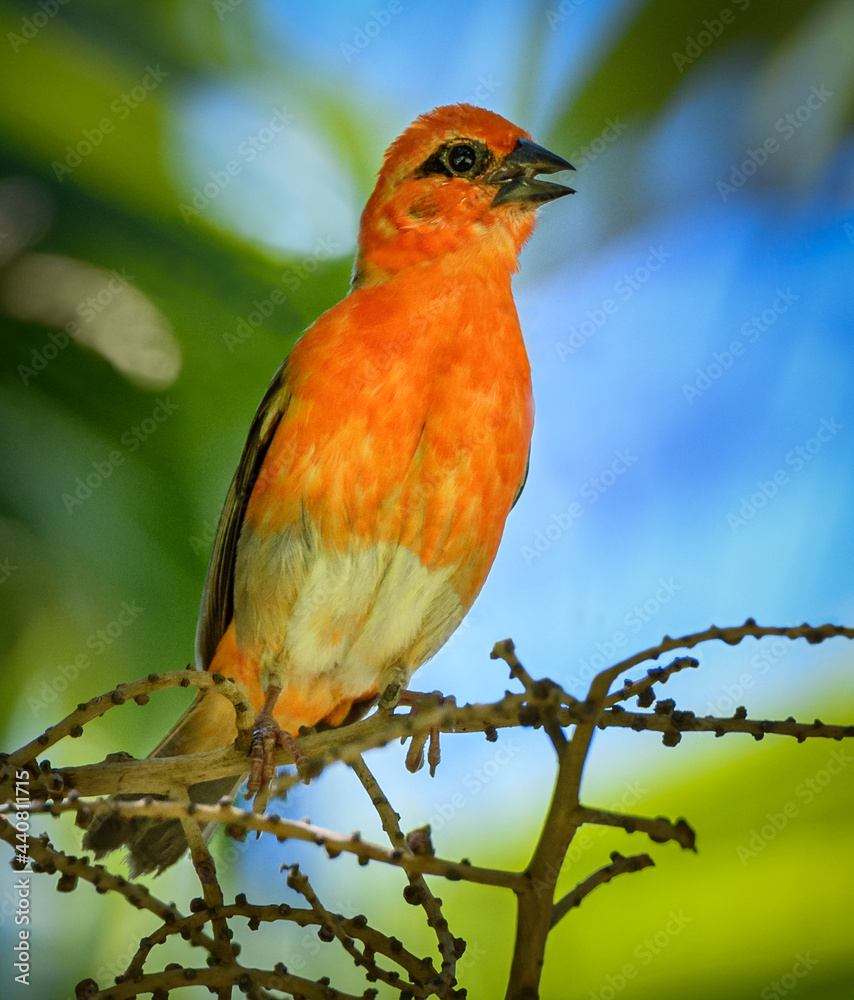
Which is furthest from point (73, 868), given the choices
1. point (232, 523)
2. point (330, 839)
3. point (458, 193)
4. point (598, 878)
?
point (458, 193)

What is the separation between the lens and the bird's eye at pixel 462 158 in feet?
10.0

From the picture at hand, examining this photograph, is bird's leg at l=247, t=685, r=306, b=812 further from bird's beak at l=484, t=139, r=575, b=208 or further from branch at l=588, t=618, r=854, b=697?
bird's beak at l=484, t=139, r=575, b=208

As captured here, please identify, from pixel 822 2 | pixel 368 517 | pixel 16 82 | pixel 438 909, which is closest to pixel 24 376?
pixel 16 82

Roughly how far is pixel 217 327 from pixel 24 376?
1.96 feet

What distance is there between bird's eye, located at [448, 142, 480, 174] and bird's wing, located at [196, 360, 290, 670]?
768 mm

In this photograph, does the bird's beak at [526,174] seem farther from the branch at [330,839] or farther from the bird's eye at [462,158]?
the branch at [330,839]

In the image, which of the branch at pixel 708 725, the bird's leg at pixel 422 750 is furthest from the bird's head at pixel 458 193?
the branch at pixel 708 725

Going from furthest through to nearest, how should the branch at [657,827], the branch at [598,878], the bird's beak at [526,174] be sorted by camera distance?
the bird's beak at [526,174]
the branch at [598,878]
the branch at [657,827]

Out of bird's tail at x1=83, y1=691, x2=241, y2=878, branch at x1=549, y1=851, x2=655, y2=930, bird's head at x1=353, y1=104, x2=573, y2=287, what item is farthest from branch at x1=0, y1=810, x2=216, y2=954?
bird's head at x1=353, y1=104, x2=573, y2=287

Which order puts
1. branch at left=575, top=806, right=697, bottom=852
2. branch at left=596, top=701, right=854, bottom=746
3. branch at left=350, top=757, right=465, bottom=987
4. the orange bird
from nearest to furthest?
branch at left=575, top=806, right=697, bottom=852 < branch at left=596, top=701, right=854, bottom=746 < branch at left=350, top=757, right=465, bottom=987 < the orange bird

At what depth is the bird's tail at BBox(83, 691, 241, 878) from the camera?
271cm

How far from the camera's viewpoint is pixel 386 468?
258 cm

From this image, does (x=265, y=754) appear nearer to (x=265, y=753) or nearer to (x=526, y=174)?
(x=265, y=753)

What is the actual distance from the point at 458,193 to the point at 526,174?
0.20 metres
